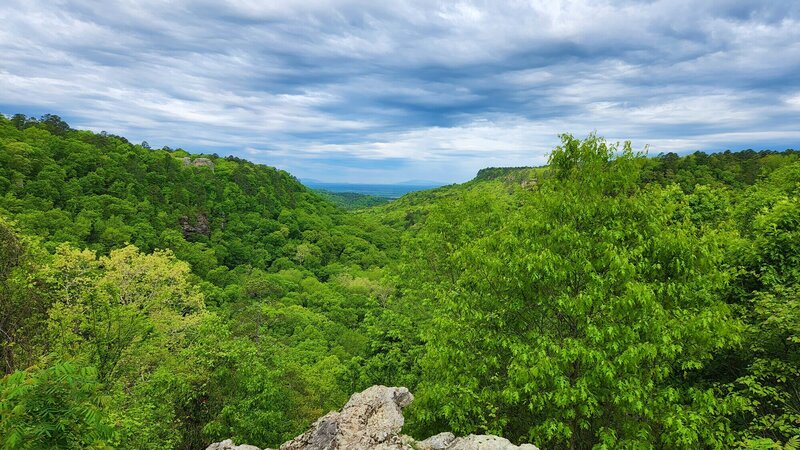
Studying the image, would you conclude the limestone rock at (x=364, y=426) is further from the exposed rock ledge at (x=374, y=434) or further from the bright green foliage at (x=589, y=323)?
the bright green foliage at (x=589, y=323)

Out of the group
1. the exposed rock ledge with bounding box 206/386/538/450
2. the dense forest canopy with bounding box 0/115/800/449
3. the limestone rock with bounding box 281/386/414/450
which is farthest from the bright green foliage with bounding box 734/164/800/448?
the limestone rock with bounding box 281/386/414/450

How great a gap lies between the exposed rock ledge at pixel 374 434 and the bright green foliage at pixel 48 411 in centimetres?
628

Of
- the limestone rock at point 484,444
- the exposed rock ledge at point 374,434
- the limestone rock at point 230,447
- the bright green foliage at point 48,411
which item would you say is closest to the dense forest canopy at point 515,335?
the bright green foliage at point 48,411

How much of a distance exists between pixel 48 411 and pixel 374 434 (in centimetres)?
803

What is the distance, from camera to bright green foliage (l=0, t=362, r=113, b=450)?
285 inches

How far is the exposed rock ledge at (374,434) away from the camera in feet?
38.2

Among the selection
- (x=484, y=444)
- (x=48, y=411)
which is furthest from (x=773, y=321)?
(x=48, y=411)

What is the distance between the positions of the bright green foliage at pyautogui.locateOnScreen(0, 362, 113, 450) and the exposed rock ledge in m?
6.28

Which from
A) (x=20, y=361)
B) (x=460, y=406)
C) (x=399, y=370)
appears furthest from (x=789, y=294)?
(x=20, y=361)

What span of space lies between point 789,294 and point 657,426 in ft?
19.6

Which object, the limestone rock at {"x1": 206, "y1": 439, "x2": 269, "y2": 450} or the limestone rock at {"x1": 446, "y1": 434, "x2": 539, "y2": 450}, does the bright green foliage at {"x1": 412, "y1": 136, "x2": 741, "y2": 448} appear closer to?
the limestone rock at {"x1": 446, "y1": 434, "x2": 539, "y2": 450}

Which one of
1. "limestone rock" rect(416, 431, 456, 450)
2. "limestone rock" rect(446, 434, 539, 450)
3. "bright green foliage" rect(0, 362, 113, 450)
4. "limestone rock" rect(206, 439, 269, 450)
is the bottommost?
"limestone rock" rect(206, 439, 269, 450)

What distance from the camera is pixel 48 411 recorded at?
298 inches

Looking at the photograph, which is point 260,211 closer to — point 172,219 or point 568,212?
point 172,219
